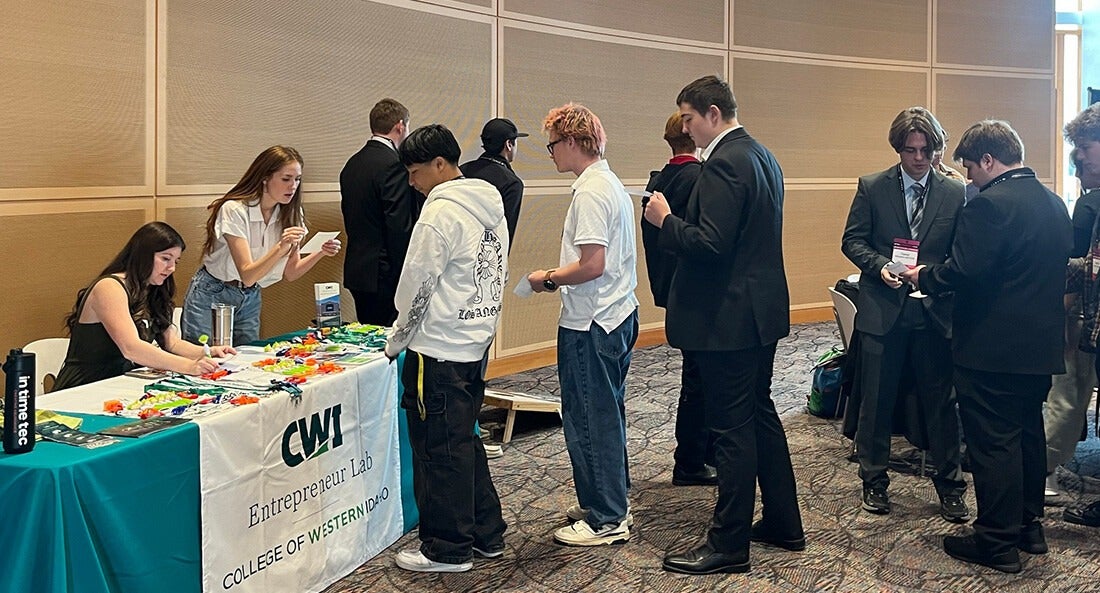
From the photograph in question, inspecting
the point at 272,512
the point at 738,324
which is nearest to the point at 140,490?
the point at 272,512

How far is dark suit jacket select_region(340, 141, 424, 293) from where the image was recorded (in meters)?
4.29

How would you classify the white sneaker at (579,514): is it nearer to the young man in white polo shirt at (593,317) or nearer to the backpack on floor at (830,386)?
the young man in white polo shirt at (593,317)

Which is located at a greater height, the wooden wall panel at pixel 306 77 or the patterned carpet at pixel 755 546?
the wooden wall panel at pixel 306 77

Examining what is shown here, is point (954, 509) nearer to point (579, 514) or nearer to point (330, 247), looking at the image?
point (579, 514)

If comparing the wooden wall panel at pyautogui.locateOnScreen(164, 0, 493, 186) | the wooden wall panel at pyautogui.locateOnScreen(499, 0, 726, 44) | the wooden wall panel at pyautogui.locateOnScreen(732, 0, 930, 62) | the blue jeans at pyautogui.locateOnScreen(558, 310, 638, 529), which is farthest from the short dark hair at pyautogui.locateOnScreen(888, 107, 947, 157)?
the wooden wall panel at pyautogui.locateOnScreen(732, 0, 930, 62)

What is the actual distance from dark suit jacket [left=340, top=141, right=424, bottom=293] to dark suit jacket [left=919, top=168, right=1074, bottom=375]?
2248 mm

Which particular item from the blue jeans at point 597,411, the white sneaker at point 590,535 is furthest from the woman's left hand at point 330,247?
the white sneaker at point 590,535

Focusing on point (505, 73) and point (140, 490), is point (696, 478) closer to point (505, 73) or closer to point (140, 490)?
point (140, 490)

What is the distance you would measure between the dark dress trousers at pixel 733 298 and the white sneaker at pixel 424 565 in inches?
31.4

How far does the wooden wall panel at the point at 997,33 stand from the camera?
8664 millimetres

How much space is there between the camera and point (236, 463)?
8.75 feet

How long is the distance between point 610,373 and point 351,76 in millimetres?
2517

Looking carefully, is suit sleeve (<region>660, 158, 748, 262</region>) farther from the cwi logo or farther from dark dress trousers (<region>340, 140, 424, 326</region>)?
dark dress trousers (<region>340, 140, 424, 326</region>)

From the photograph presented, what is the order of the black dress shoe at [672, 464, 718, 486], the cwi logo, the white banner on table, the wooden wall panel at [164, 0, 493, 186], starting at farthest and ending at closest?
the wooden wall panel at [164, 0, 493, 186] → the black dress shoe at [672, 464, 718, 486] → the cwi logo → the white banner on table
